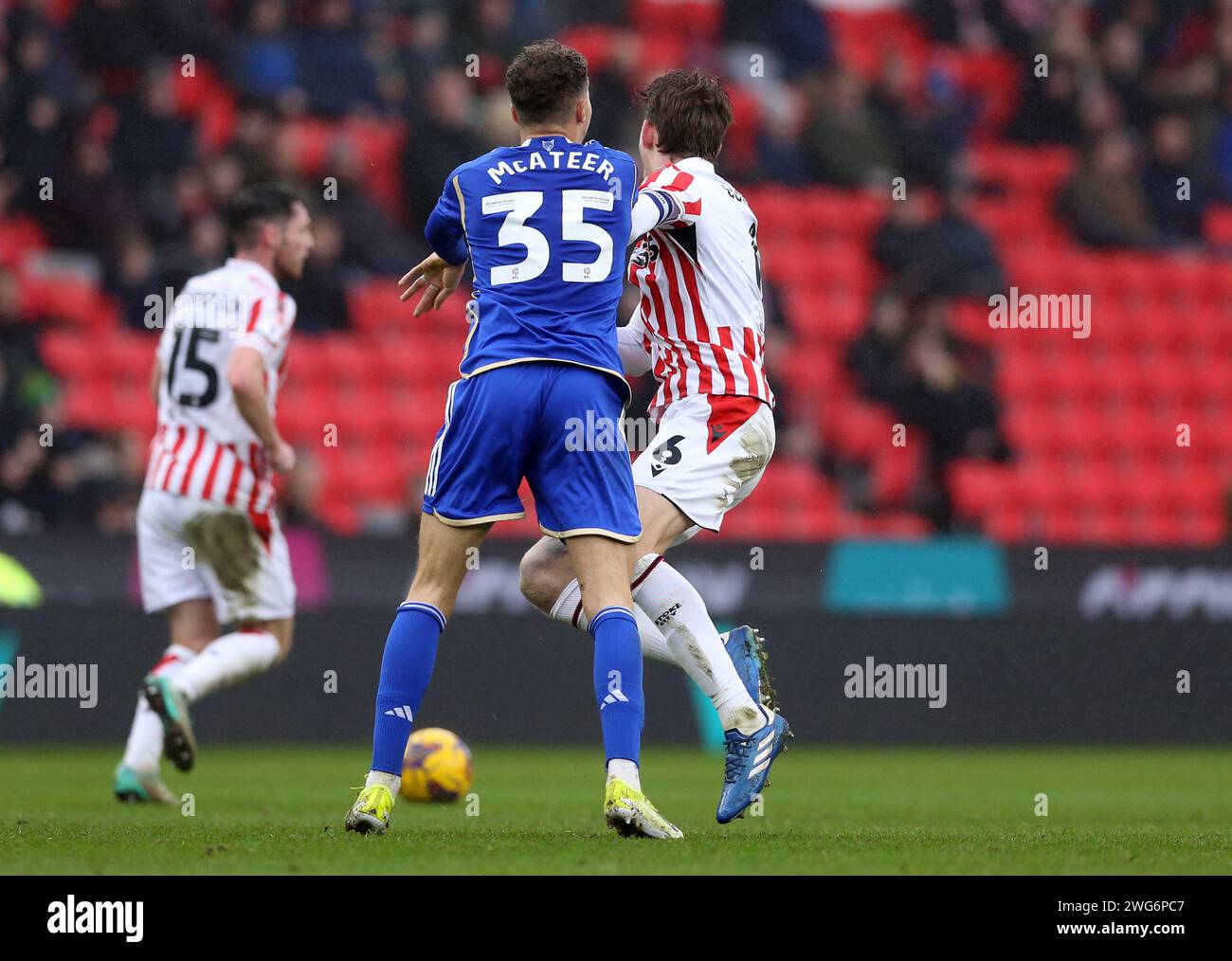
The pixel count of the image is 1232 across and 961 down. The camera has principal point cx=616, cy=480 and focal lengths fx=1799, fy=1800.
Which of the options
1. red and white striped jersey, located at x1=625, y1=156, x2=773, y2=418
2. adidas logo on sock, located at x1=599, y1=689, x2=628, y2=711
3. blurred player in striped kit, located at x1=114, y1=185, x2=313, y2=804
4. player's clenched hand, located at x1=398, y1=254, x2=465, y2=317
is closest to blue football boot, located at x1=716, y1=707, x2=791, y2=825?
adidas logo on sock, located at x1=599, y1=689, x2=628, y2=711

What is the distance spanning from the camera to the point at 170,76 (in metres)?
13.2

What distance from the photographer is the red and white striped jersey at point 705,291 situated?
5.45m

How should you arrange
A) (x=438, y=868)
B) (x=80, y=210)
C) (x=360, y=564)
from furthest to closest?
(x=80, y=210)
(x=360, y=564)
(x=438, y=868)

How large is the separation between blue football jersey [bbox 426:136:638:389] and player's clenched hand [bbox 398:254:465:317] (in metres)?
0.29

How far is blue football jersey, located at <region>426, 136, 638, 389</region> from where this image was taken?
486cm

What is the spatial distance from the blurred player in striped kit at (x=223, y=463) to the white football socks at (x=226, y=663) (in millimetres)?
15

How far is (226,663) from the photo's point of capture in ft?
Answer: 22.1

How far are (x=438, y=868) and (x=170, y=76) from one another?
34.1 feet

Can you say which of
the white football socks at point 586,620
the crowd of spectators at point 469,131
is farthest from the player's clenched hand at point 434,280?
the crowd of spectators at point 469,131

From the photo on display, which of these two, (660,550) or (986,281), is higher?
(986,281)

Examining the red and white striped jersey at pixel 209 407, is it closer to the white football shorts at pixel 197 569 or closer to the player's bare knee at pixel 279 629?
the white football shorts at pixel 197 569

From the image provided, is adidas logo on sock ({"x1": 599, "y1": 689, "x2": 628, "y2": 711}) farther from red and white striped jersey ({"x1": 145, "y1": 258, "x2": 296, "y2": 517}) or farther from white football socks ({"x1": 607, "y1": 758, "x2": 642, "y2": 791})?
red and white striped jersey ({"x1": 145, "y1": 258, "x2": 296, "y2": 517})

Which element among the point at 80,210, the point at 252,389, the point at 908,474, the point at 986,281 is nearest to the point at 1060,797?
the point at 252,389
